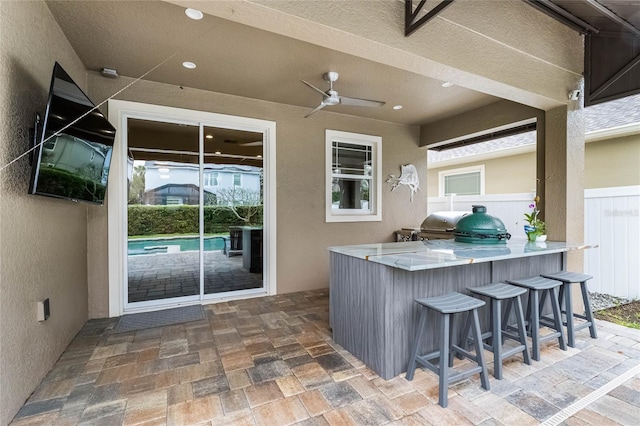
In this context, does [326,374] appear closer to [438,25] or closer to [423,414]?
[423,414]

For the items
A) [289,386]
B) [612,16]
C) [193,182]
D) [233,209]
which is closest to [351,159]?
[233,209]

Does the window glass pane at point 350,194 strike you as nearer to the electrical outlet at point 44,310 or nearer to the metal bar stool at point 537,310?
the metal bar stool at point 537,310

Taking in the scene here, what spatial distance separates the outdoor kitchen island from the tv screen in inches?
86.4

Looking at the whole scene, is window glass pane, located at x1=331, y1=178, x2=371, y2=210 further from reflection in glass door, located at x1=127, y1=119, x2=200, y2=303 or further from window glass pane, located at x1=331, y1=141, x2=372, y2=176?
reflection in glass door, located at x1=127, y1=119, x2=200, y2=303

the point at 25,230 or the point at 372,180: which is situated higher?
the point at 372,180

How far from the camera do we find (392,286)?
2.19 m

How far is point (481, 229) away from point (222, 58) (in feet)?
10.5

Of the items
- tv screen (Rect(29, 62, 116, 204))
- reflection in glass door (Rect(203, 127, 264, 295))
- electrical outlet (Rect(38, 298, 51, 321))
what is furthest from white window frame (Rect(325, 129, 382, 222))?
electrical outlet (Rect(38, 298, 51, 321))

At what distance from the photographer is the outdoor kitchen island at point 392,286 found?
2.18 meters

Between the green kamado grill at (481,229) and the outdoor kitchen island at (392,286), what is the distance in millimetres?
113

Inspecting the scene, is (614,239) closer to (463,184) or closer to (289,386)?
(463,184)

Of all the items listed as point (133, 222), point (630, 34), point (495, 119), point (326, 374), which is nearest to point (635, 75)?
point (630, 34)

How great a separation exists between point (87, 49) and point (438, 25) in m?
3.26

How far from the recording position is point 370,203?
5.25 m
